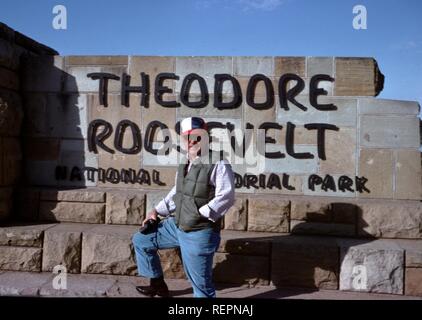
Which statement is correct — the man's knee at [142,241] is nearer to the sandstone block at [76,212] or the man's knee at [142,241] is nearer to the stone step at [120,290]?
the stone step at [120,290]

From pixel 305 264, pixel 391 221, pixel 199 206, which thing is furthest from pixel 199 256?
pixel 391 221

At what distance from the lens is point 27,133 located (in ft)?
19.6

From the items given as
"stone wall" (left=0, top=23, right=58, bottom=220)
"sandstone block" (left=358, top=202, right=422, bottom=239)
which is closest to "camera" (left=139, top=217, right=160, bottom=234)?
"stone wall" (left=0, top=23, right=58, bottom=220)

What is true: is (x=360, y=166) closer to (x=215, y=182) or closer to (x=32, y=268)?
(x=215, y=182)

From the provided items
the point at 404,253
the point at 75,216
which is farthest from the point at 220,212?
the point at 75,216

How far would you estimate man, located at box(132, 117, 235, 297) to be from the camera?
11.4ft

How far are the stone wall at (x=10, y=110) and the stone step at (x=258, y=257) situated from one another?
0.73 m

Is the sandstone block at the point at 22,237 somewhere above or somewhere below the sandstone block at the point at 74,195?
below

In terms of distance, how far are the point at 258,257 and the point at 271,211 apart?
0.74 meters

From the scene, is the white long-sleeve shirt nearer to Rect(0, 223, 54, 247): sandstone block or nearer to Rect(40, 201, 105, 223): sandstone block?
Rect(40, 201, 105, 223): sandstone block

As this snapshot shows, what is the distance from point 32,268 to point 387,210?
4.69m

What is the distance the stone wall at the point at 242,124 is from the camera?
5.36 m

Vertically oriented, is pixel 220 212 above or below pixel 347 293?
above

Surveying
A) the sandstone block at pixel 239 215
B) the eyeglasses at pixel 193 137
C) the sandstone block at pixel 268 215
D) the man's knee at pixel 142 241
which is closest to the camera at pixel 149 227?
the man's knee at pixel 142 241
